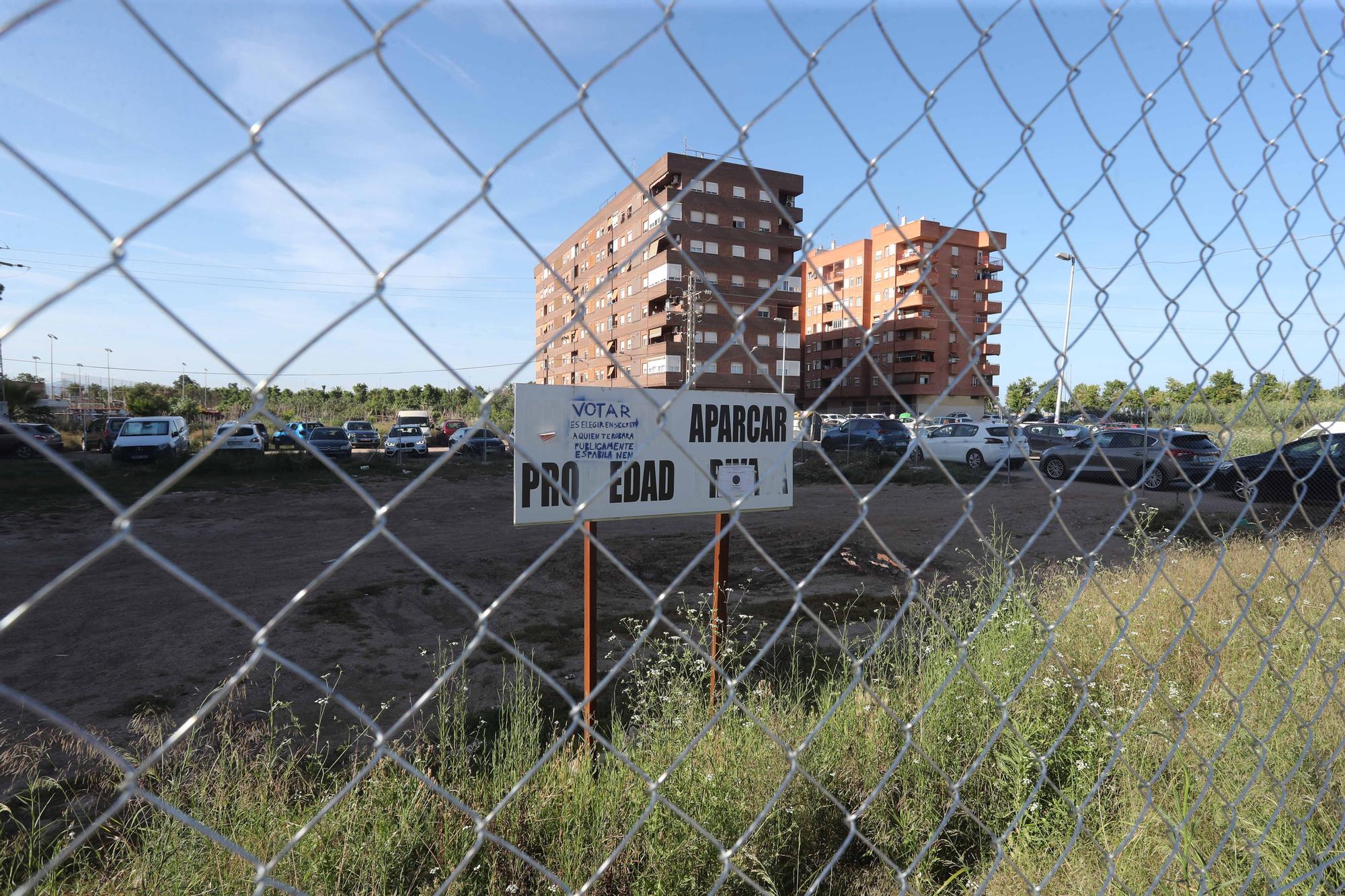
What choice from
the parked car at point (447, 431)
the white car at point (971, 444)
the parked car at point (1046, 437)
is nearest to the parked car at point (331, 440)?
the parked car at point (447, 431)

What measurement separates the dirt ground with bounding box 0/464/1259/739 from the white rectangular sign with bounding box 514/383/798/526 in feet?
2.25

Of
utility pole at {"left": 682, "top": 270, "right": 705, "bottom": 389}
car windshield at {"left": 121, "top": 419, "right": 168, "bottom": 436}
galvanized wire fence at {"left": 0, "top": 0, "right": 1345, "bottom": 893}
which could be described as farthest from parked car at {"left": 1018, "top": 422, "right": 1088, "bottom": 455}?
car windshield at {"left": 121, "top": 419, "right": 168, "bottom": 436}

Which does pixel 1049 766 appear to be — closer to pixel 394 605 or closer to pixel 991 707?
pixel 991 707

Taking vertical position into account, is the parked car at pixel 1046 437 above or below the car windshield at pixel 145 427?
below

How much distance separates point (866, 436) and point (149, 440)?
20966 millimetres

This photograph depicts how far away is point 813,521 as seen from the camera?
1216 centimetres

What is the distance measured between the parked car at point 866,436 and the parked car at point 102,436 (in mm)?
23678

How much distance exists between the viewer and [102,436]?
33.4 metres

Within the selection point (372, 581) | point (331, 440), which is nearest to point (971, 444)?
point (372, 581)

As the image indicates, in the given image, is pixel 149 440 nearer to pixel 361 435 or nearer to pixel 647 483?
pixel 361 435

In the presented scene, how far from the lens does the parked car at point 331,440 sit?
2506 cm

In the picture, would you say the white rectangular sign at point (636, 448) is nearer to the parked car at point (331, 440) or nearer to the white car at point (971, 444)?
the white car at point (971, 444)

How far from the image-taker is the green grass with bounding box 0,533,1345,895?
6.71 ft

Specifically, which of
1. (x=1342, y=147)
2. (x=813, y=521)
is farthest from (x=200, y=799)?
(x=813, y=521)
